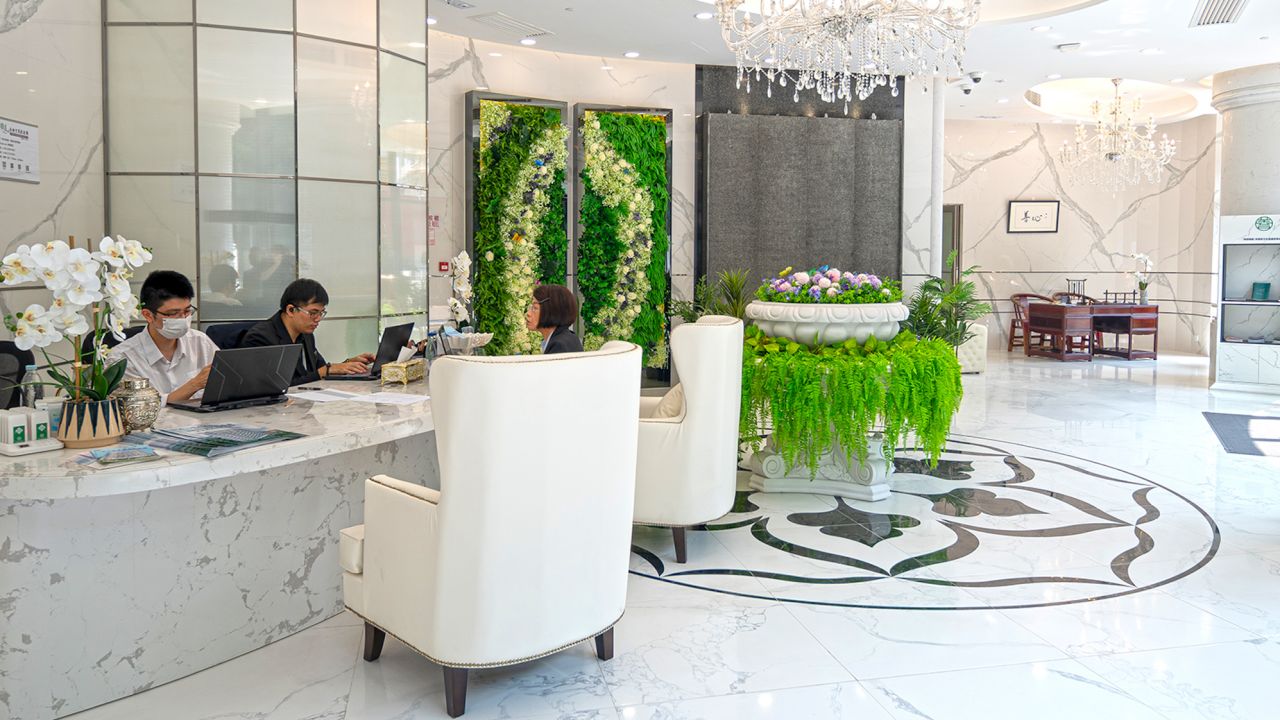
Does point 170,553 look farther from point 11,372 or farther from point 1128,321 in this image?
point 1128,321

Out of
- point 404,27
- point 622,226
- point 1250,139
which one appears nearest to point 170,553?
point 404,27

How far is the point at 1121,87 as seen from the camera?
534 inches

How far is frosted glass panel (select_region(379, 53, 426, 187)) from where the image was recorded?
6.28 meters

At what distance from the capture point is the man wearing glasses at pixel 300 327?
443 cm

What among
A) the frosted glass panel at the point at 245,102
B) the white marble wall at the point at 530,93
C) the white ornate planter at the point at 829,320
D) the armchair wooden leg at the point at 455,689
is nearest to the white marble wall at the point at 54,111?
the frosted glass panel at the point at 245,102

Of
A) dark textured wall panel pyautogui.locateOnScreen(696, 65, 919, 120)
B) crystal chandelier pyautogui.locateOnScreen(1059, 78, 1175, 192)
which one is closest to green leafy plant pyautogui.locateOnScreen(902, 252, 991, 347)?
dark textured wall panel pyautogui.locateOnScreen(696, 65, 919, 120)

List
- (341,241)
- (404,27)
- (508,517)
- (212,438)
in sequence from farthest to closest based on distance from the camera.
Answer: (404,27), (341,241), (212,438), (508,517)

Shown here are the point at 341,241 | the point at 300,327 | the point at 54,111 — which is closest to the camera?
the point at 300,327

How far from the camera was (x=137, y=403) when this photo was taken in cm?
292

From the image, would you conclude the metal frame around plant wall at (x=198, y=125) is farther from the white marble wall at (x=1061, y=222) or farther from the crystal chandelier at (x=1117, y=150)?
the white marble wall at (x=1061, y=222)

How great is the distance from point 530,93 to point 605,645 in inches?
282

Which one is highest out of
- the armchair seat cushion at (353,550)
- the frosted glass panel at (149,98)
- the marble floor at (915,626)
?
the frosted glass panel at (149,98)

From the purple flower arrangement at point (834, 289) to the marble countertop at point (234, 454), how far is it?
8.28 ft

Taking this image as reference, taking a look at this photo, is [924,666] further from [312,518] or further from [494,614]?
[312,518]
